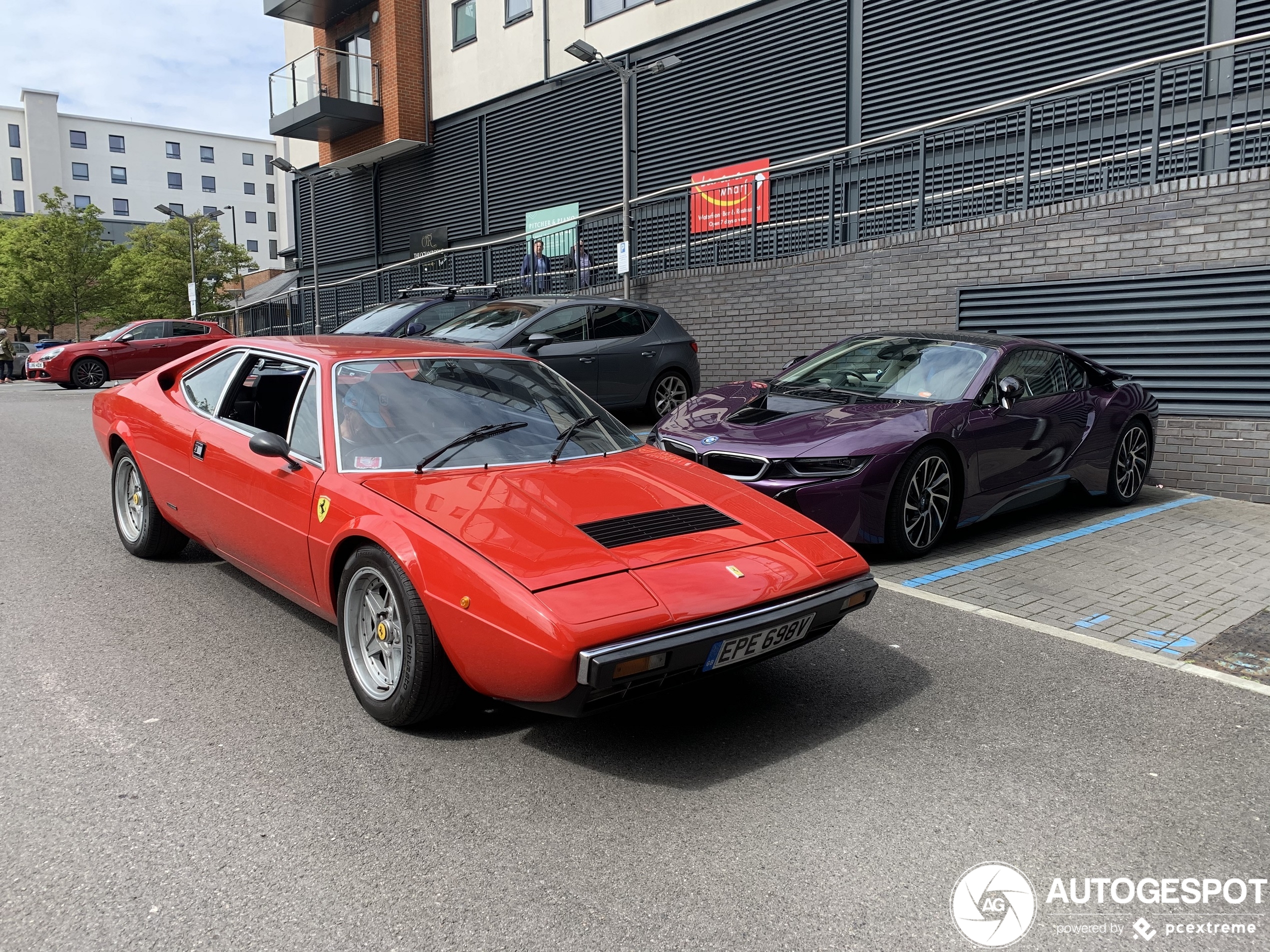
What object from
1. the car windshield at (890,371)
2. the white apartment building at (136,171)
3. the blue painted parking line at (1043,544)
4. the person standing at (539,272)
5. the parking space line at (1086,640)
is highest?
the white apartment building at (136,171)

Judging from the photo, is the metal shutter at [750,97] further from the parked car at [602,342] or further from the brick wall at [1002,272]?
the parked car at [602,342]

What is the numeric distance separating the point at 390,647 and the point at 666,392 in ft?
28.5

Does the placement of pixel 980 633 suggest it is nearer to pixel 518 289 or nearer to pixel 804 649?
pixel 804 649

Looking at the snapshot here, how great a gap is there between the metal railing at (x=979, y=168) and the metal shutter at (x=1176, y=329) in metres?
1.00

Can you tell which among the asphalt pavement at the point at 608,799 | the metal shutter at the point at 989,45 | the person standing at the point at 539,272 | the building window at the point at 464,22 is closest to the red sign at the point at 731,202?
the metal shutter at the point at 989,45

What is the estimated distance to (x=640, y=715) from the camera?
11.8 ft

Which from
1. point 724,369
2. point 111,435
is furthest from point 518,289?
point 111,435

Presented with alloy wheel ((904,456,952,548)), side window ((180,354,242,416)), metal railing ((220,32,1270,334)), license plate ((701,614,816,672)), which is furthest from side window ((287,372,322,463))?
metal railing ((220,32,1270,334))

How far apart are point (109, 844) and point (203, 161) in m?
95.2

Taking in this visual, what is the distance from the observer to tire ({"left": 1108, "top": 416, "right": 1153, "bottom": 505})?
302 inches

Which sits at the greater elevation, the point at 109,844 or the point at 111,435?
the point at 111,435

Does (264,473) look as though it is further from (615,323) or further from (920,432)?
(615,323)

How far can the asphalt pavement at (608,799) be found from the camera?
2.38 meters

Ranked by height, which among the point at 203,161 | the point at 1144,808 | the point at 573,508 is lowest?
the point at 1144,808
